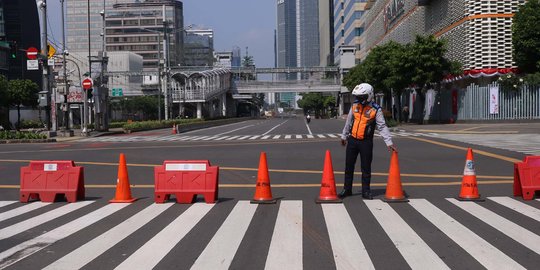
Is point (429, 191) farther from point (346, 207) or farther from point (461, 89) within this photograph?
point (461, 89)

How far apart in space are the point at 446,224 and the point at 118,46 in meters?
142

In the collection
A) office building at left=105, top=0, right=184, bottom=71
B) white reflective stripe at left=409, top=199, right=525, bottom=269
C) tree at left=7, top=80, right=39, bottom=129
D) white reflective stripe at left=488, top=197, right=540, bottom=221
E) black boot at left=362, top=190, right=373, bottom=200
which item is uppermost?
office building at left=105, top=0, right=184, bottom=71

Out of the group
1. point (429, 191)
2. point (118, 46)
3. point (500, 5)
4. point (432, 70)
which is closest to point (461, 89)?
point (432, 70)

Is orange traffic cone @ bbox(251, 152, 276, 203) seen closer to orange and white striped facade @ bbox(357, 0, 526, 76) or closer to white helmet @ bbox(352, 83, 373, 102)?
white helmet @ bbox(352, 83, 373, 102)

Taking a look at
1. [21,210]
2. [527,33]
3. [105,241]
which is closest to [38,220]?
[21,210]

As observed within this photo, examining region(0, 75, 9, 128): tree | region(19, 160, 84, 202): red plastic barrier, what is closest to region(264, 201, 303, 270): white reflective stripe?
region(19, 160, 84, 202): red plastic barrier

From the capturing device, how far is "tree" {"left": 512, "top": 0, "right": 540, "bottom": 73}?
1388 inches

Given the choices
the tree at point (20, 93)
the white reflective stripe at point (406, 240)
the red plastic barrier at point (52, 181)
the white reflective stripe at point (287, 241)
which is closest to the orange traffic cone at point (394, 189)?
the white reflective stripe at point (406, 240)

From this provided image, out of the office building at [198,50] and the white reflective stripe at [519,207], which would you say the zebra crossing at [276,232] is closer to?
the white reflective stripe at [519,207]

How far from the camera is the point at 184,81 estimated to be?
8362cm

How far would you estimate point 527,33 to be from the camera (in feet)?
116

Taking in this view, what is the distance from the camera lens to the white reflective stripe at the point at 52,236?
6805 mm

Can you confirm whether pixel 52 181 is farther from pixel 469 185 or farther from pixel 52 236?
pixel 469 185

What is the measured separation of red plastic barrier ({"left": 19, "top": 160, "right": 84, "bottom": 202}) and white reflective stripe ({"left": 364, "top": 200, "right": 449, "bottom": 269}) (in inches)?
210
